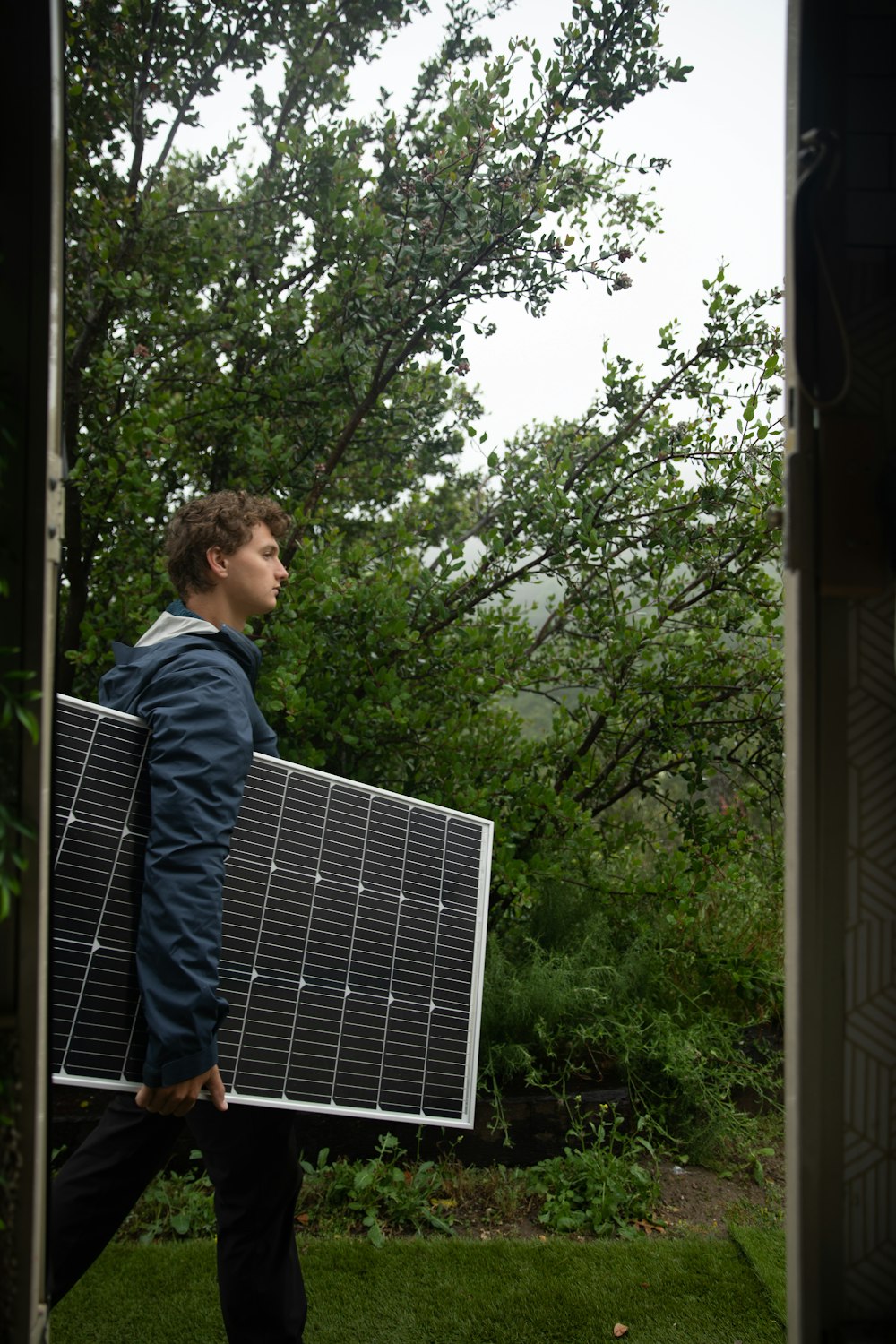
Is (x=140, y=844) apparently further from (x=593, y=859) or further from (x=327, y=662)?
(x=593, y=859)

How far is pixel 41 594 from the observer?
5.36ft

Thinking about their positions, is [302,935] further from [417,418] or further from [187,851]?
[417,418]

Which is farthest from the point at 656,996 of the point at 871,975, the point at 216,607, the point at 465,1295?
the point at 871,975

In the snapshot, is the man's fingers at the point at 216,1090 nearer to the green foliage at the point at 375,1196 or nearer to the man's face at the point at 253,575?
the man's face at the point at 253,575

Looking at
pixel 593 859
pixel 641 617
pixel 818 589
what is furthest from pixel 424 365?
pixel 818 589

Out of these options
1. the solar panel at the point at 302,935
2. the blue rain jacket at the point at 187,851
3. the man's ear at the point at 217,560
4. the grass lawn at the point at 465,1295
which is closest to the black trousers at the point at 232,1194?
the solar panel at the point at 302,935

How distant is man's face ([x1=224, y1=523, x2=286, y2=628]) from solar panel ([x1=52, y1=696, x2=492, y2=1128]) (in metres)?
0.48

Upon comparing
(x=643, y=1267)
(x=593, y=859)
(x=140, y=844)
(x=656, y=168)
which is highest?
(x=656, y=168)

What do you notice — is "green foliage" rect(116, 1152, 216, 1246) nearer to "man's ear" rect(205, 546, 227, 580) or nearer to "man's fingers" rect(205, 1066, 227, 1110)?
"man's fingers" rect(205, 1066, 227, 1110)

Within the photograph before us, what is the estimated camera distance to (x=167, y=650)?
272 cm

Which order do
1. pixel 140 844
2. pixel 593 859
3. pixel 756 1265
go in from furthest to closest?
1. pixel 593 859
2. pixel 756 1265
3. pixel 140 844

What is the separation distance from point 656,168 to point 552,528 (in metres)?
1.61

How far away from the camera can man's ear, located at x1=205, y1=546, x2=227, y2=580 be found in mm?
3023

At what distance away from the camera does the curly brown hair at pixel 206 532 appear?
3.04 meters
